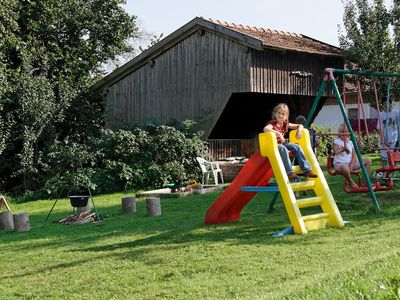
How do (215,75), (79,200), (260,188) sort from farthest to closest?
(215,75), (79,200), (260,188)

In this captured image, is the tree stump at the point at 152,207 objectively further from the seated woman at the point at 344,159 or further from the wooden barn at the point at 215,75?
the wooden barn at the point at 215,75

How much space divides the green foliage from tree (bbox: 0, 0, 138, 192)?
1.34 metres

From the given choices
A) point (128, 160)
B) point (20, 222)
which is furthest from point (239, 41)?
point (20, 222)

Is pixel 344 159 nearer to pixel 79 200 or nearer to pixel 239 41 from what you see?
pixel 79 200

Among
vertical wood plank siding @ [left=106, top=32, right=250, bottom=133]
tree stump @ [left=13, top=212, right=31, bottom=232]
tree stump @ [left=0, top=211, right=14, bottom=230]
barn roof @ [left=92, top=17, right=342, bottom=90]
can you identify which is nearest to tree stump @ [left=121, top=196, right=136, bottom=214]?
tree stump @ [left=13, top=212, right=31, bottom=232]

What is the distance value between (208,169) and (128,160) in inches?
104

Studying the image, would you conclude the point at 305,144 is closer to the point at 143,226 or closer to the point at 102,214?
the point at 143,226

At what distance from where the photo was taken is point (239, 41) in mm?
19500

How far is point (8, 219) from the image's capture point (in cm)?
1172

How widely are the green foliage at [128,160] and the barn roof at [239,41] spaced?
334 cm

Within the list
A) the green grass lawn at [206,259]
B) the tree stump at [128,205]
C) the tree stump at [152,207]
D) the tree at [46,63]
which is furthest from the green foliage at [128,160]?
the green grass lawn at [206,259]

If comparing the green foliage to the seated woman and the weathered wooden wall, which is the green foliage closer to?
the weathered wooden wall

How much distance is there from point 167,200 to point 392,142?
18.3 ft

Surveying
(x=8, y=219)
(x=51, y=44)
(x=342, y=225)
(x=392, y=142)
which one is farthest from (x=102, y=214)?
(x=51, y=44)
